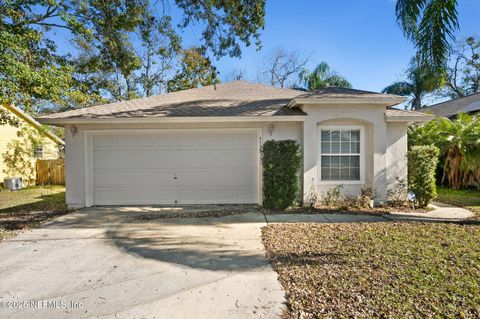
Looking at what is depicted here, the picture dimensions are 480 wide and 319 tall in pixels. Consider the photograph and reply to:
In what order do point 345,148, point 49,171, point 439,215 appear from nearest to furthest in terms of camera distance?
point 439,215 → point 345,148 → point 49,171

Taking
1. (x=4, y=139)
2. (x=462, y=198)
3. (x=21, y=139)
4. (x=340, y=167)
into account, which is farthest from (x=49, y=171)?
(x=462, y=198)

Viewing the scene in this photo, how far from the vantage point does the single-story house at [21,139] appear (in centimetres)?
1596

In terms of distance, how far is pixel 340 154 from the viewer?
8906 millimetres

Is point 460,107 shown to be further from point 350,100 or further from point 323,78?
point 350,100

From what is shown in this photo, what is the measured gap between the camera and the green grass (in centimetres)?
866

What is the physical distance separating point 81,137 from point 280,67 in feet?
82.0

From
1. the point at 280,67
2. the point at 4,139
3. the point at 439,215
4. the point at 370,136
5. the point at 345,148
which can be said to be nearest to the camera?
the point at 439,215

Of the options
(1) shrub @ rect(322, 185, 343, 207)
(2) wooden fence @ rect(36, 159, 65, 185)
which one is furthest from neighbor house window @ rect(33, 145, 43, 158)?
(1) shrub @ rect(322, 185, 343, 207)

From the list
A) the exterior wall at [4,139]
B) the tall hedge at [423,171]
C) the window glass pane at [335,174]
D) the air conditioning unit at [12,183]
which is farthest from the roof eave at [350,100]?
the exterior wall at [4,139]

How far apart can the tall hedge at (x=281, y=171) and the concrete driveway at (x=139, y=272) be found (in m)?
1.45

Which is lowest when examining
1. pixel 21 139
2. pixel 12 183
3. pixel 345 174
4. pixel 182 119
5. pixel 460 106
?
pixel 12 183

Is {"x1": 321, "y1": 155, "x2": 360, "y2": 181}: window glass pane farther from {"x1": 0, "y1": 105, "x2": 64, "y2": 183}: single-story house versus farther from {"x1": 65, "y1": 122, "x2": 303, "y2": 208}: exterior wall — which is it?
{"x1": 0, "y1": 105, "x2": 64, "y2": 183}: single-story house

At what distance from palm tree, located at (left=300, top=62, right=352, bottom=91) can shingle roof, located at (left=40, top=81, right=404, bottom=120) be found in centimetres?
1243

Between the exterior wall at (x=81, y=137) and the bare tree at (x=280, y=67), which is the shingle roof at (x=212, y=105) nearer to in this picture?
the exterior wall at (x=81, y=137)
